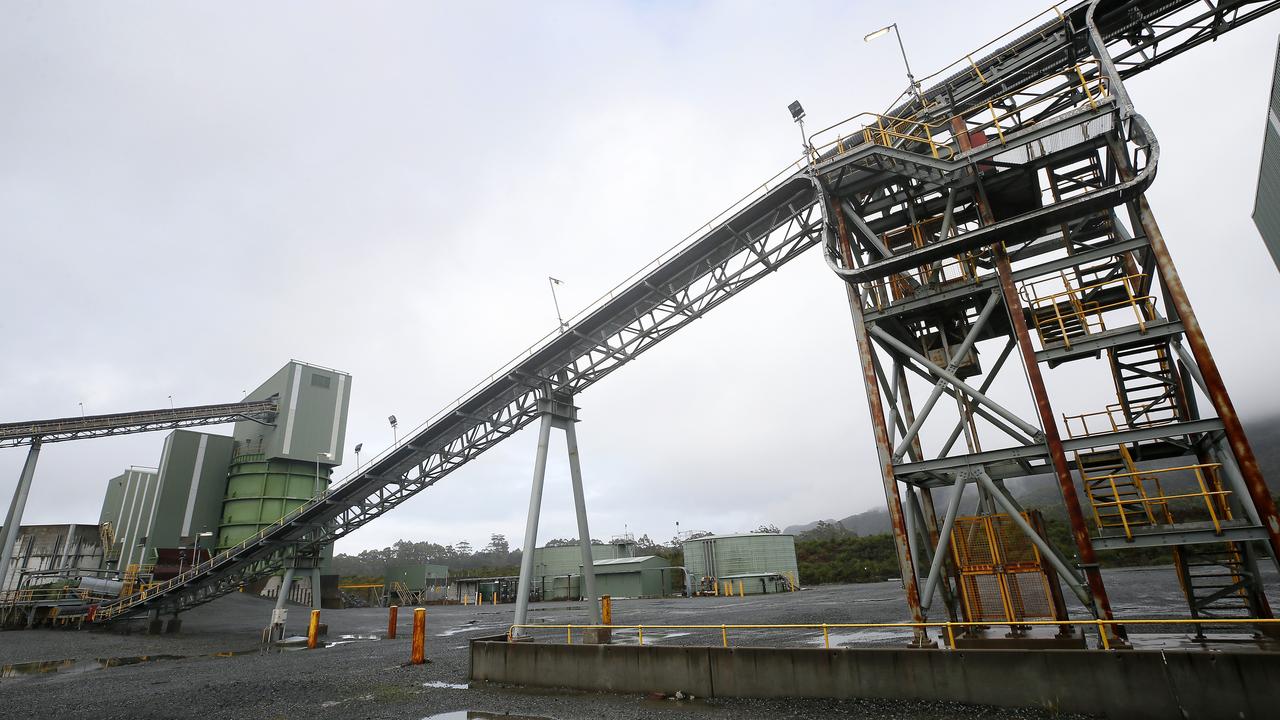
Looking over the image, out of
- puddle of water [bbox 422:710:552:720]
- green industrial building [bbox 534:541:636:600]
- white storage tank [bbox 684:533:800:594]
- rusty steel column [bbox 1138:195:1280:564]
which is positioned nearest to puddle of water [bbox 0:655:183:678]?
puddle of water [bbox 422:710:552:720]

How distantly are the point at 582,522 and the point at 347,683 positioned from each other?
694cm

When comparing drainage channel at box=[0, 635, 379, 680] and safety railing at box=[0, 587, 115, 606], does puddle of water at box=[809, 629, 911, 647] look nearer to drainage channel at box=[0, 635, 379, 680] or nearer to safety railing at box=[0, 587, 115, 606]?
drainage channel at box=[0, 635, 379, 680]

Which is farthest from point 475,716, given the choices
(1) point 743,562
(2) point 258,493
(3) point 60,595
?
(2) point 258,493

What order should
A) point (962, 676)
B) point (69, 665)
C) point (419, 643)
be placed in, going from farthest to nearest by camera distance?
point (69, 665) < point (419, 643) < point (962, 676)

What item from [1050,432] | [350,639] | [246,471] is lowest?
[350,639]

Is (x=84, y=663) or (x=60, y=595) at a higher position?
(x=60, y=595)

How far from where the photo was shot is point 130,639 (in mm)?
24469

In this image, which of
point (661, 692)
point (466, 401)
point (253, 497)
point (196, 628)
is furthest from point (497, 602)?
point (661, 692)

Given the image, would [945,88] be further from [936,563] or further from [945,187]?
[936,563]

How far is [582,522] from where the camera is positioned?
17281 mm

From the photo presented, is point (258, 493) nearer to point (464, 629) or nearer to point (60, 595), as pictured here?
point (60, 595)

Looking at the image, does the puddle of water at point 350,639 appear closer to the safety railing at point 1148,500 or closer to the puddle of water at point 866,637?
the puddle of water at point 866,637

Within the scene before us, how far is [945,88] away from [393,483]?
22997mm

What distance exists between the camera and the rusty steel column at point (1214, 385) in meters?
8.31
